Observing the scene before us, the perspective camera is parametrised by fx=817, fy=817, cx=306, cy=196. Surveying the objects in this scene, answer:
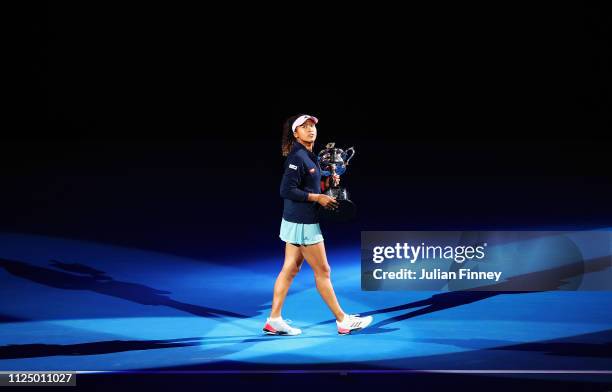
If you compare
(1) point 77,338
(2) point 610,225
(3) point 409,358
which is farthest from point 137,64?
(3) point 409,358

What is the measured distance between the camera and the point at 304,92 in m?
15.6

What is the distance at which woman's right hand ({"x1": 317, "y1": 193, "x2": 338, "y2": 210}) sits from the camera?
5.75 metres

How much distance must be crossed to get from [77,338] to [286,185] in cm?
187

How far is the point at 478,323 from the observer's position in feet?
20.4

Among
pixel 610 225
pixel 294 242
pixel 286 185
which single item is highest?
pixel 610 225

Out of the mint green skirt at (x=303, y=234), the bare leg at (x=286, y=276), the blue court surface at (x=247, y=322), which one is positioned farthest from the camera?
the bare leg at (x=286, y=276)

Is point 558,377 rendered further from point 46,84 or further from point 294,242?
point 46,84

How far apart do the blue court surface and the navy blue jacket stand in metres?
0.89

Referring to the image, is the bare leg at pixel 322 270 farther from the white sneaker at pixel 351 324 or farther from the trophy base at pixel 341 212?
the trophy base at pixel 341 212

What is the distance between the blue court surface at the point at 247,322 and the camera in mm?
5234

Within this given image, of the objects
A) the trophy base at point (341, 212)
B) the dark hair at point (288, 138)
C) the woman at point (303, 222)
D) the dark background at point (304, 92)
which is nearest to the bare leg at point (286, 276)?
the woman at point (303, 222)

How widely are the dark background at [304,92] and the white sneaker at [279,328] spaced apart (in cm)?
721

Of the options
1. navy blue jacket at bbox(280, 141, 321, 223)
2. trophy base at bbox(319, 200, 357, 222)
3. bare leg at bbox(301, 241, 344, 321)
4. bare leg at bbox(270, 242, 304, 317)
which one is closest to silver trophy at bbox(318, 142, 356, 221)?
trophy base at bbox(319, 200, 357, 222)

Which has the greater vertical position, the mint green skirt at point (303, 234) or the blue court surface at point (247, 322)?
the mint green skirt at point (303, 234)
